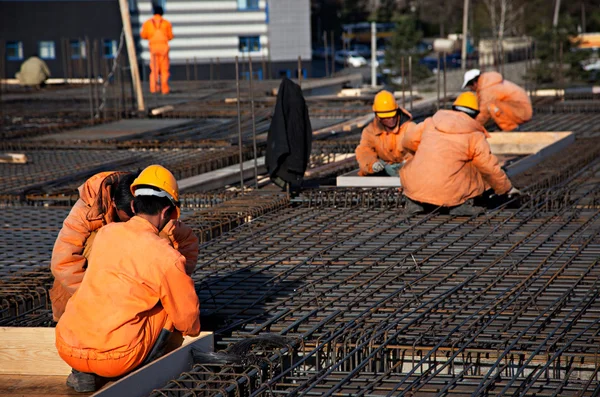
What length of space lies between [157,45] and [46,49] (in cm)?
1305

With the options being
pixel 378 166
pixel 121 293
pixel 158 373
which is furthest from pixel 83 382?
pixel 378 166

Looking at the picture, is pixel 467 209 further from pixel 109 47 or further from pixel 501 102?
pixel 109 47

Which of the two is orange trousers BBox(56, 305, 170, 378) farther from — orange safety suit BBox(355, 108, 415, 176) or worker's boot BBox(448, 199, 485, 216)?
orange safety suit BBox(355, 108, 415, 176)

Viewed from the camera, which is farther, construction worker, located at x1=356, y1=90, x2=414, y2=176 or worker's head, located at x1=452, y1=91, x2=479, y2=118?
construction worker, located at x1=356, y1=90, x2=414, y2=176

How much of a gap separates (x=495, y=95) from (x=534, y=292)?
247 inches

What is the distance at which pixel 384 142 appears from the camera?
9.63m

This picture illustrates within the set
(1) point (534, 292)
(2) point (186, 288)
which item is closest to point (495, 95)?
(1) point (534, 292)

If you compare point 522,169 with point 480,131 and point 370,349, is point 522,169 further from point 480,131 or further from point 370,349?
point 370,349

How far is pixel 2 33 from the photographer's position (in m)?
31.8

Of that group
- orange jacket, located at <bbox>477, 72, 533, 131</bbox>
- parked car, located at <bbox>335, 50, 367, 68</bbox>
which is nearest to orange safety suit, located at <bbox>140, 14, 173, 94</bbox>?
orange jacket, located at <bbox>477, 72, 533, 131</bbox>

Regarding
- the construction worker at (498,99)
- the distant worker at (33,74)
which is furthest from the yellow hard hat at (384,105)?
the distant worker at (33,74)

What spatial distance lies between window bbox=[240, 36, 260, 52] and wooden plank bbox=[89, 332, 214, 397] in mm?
28395

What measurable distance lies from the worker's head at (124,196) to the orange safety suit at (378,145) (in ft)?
16.2

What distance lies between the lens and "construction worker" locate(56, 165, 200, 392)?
4344 mm
